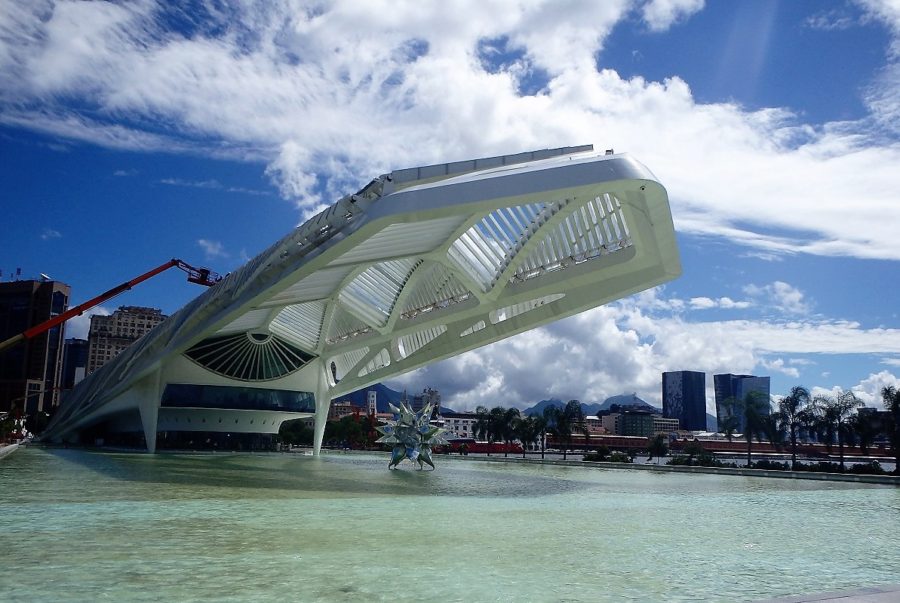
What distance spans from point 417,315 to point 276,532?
969 inches

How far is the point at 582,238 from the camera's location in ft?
80.9

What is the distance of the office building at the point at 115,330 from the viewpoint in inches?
5635

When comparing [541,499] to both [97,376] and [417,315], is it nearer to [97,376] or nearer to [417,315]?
[417,315]

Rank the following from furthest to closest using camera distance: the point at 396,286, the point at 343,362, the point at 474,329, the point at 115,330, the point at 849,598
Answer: the point at 115,330
the point at 343,362
the point at 474,329
the point at 396,286
the point at 849,598

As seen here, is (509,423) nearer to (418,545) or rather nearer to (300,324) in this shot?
(300,324)

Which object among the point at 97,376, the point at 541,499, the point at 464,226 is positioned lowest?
the point at 541,499

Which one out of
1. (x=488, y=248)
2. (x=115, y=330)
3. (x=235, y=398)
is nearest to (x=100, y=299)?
(x=235, y=398)

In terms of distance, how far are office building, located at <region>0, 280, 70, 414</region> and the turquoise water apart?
330 feet

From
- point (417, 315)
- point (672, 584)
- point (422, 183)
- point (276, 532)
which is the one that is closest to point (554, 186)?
point (422, 183)

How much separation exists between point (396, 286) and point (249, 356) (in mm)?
18065

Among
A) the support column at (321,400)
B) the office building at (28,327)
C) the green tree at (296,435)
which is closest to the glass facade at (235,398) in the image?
the support column at (321,400)

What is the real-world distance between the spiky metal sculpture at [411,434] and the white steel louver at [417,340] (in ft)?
30.0

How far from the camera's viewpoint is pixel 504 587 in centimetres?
704

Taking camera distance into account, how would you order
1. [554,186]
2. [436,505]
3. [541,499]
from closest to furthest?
[436,505]
[541,499]
[554,186]
